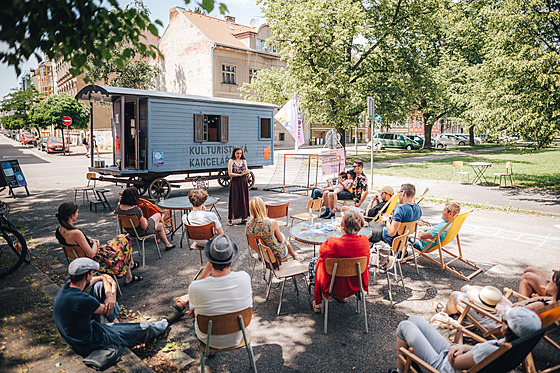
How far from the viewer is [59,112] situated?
3716cm

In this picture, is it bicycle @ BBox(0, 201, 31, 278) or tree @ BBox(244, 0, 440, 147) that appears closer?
bicycle @ BBox(0, 201, 31, 278)

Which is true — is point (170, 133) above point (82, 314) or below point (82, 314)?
above

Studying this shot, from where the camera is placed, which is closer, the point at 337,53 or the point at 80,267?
the point at 80,267

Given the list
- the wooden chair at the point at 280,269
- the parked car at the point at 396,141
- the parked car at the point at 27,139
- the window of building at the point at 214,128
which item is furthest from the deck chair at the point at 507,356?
the parked car at the point at 27,139

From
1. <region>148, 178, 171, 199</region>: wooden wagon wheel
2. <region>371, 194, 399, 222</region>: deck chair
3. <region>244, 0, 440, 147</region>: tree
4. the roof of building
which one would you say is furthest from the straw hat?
the roof of building

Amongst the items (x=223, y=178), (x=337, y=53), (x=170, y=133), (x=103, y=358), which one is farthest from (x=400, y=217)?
(x=337, y=53)

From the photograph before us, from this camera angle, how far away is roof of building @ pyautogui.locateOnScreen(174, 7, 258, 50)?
3797 cm

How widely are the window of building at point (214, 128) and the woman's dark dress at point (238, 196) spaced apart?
4.94 meters

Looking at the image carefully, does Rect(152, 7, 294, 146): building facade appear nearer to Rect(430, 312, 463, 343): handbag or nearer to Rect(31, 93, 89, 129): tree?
Rect(31, 93, 89, 129): tree

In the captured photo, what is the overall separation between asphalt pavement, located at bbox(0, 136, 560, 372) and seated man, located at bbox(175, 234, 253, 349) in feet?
1.81

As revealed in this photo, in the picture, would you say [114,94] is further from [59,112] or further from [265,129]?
→ [59,112]

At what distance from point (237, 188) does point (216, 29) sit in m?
36.0

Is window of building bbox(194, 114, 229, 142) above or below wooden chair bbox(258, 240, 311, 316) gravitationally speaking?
above

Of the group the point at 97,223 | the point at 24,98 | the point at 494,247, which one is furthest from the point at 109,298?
the point at 24,98
